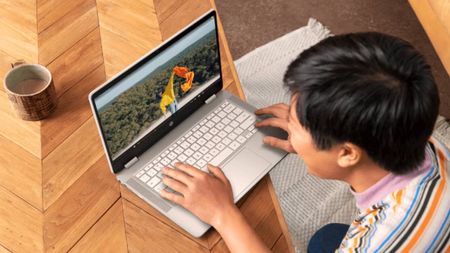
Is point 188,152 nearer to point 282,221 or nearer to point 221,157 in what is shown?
point 221,157

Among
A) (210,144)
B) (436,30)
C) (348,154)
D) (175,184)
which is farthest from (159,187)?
(436,30)

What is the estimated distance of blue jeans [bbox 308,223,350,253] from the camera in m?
1.30

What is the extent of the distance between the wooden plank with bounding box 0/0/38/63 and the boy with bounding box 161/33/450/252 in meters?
0.47

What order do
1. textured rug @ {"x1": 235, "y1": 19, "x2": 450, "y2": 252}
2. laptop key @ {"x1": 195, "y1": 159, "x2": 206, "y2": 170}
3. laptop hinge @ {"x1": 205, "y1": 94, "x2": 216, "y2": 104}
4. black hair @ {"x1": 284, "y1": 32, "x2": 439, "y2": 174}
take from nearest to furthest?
black hair @ {"x1": 284, "y1": 32, "x2": 439, "y2": 174} → laptop key @ {"x1": 195, "y1": 159, "x2": 206, "y2": 170} → laptop hinge @ {"x1": 205, "y1": 94, "x2": 216, "y2": 104} → textured rug @ {"x1": 235, "y1": 19, "x2": 450, "y2": 252}

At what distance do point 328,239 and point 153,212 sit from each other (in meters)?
0.49

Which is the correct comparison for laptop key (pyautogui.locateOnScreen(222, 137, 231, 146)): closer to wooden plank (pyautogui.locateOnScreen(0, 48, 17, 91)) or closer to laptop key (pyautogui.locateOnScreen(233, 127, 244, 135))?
laptop key (pyautogui.locateOnScreen(233, 127, 244, 135))

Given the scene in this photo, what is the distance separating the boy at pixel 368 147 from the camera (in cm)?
81

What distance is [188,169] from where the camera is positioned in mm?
1037

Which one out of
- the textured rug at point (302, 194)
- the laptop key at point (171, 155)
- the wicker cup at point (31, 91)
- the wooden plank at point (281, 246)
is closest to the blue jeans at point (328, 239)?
the textured rug at point (302, 194)

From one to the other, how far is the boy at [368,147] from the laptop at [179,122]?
0.04 m

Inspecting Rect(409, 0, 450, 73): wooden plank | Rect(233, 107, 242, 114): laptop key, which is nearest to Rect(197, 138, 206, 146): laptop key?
Rect(233, 107, 242, 114): laptop key

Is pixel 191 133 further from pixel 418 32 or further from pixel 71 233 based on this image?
pixel 418 32

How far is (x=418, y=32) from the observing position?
86.9 inches

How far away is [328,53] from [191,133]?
1.21 feet
